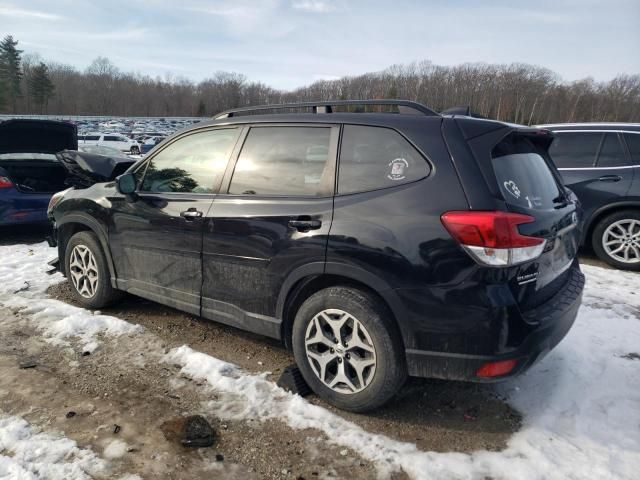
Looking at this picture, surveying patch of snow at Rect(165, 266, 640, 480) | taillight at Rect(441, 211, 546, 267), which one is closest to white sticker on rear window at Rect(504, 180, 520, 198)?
taillight at Rect(441, 211, 546, 267)

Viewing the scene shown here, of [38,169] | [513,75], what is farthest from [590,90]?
[38,169]

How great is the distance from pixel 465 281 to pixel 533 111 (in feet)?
316

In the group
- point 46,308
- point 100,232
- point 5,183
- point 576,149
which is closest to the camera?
point 100,232

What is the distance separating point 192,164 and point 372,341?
2.00 m

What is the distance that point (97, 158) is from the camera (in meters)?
5.00

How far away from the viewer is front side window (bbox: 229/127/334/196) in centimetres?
295

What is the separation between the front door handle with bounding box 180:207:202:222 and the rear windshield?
2.04 metres

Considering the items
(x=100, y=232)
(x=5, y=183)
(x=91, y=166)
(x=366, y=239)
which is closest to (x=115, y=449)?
(x=366, y=239)

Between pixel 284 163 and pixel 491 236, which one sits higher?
pixel 284 163

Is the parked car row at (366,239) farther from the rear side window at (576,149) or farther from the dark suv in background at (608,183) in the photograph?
the rear side window at (576,149)

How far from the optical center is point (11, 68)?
8081 cm

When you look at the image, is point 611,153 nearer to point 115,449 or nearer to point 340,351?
point 340,351

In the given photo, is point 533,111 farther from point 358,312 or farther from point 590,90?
point 358,312

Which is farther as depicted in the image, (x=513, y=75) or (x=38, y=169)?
(x=513, y=75)
